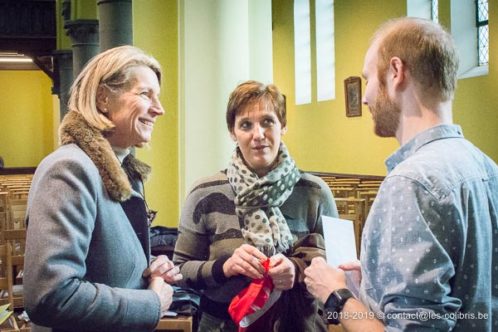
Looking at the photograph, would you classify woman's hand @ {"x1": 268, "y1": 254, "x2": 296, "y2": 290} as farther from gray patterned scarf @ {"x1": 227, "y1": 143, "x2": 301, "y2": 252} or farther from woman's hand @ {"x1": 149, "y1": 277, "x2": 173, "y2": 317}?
woman's hand @ {"x1": 149, "y1": 277, "x2": 173, "y2": 317}

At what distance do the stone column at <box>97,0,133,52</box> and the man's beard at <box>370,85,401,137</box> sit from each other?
14.2ft

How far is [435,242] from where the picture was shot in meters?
1.27

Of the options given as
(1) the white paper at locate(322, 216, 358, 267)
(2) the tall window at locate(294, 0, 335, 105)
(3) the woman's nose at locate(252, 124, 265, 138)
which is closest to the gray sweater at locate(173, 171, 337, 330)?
(3) the woman's nose at locate(252, 124, 265, 138)

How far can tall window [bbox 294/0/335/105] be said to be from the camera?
15.0m

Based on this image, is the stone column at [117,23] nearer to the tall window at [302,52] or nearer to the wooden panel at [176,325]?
the wooden panel at [176,325]

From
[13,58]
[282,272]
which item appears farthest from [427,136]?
[13,58]

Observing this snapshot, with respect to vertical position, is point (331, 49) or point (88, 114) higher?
point (331, 49)

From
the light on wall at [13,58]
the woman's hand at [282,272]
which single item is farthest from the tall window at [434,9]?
the light on wall at [13,58]

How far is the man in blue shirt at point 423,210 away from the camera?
1.28m

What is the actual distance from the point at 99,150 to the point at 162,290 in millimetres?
423

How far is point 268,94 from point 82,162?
2.74 ft

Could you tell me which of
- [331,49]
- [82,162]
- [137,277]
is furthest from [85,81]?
[331,49]

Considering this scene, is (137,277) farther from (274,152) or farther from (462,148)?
(462,148)

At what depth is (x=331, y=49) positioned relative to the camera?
14914 mm
